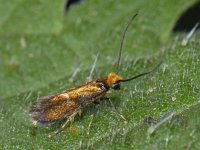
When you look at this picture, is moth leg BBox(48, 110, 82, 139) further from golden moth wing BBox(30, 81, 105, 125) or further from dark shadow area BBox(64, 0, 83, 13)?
dark shadow area BBox(64, 0, 83, 13)

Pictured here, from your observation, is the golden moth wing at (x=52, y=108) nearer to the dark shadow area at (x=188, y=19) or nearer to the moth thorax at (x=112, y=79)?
the moth thorax at (x=112, y=79)

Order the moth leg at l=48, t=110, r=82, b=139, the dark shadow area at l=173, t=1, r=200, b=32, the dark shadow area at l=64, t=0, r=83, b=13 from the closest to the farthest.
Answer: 1. the moth leg at l=48, t=110, r=82, b=139
2. the dark shadow area at l=173, t=1, r=200, b=32
3. the dark shadow area at l=64, t=0, r=83, b=13

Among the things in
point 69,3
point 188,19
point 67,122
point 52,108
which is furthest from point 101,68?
point 69,3

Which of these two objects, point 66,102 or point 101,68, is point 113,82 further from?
point 101,68

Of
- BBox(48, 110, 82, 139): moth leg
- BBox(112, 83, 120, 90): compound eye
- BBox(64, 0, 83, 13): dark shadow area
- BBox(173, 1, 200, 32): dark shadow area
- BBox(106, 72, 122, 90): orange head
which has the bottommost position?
BBox(48, 110, 82, 139): moth leg

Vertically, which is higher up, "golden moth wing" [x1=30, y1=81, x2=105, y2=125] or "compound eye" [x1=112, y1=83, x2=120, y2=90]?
"golden moth wing" [x1=30, y1=81, x2=105, y2=125]

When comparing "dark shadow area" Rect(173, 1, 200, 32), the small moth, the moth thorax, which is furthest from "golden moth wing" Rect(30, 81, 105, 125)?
"dark shadow area" Rect(173, 1, 200, 32)

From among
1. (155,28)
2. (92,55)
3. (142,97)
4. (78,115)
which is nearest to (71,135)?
(78,115)
